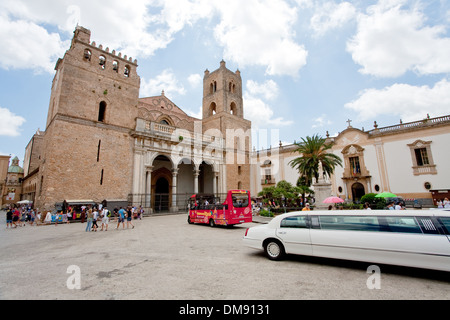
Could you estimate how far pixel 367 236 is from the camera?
441 cm

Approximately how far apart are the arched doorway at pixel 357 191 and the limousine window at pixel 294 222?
22.6 meters

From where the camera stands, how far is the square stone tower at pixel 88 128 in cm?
1591

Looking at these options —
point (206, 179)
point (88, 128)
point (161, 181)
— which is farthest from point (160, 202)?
point (206, 179)

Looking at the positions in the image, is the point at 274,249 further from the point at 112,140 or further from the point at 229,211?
the point at 112,140

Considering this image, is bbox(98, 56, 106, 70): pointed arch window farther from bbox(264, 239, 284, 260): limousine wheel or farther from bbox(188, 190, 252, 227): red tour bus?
bbox(264, 239, 284, 260): limousine wheel

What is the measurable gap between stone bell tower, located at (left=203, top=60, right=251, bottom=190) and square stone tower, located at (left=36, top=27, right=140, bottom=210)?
36.6 ft

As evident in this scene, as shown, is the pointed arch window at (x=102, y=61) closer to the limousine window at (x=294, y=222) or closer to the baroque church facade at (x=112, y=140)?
the baroque church facade at (x=112, y=140)

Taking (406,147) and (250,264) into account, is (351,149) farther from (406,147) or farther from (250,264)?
(250,264)

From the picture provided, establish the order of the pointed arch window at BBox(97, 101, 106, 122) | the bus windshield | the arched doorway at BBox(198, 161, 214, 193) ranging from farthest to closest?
the arched doorway at BBox(198, 161, 214, 193)
the pointed arch window at BBox(97, 101, 106, 122)
the bus windshield

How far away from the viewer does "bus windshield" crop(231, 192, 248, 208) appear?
12.3 meters

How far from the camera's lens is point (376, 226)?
4438mm

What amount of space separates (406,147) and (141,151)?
2678 cm

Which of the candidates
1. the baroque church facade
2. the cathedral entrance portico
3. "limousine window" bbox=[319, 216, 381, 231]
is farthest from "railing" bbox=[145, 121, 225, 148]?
"limousine window" bbox=[319, 216, 381, 231]
